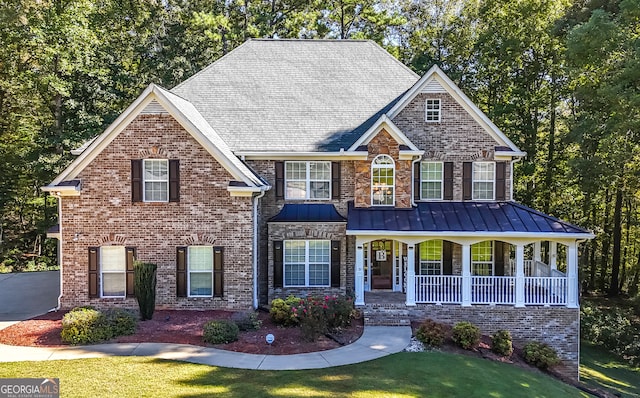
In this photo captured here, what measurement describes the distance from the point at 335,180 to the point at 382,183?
186 centimetres

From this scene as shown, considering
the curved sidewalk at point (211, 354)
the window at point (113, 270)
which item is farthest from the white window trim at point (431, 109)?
the window at point (113, 270)

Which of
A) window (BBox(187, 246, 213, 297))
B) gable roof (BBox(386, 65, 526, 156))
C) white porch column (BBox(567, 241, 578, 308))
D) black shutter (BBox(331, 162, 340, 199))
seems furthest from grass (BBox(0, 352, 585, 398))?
gable roof (BBox(386, 65, 526, 156))

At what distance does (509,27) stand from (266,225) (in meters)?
20.9

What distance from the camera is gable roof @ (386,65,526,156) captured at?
18.2 m

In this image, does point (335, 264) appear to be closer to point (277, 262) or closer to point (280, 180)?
point (277, 262)

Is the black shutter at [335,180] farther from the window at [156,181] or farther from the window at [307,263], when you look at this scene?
the window at [156,181]

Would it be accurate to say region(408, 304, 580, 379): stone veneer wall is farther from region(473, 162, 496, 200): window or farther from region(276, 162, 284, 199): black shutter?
region(276, 162, 284, 199): black shutter

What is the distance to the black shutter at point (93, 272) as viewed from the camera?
16328 millimetres

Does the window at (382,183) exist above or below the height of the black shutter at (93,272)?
above

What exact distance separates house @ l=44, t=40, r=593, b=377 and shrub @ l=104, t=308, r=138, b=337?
212 centimetres

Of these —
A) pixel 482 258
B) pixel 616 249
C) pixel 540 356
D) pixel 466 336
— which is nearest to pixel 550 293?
pixel 540 356

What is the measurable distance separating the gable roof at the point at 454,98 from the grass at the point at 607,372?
8937mm

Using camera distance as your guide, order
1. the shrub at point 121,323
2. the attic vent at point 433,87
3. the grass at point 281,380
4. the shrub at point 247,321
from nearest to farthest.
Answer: the grass at point 281,380 < the shrub at point 121,323 < the shrub at point 247,321 < the attic vent at point 433,87

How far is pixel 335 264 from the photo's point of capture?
58.8 ft
